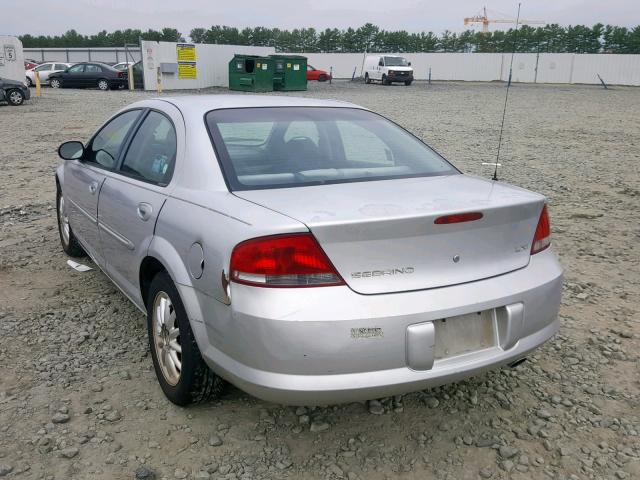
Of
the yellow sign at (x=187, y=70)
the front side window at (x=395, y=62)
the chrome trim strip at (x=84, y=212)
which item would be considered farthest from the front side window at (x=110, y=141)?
the front side window at (x=395, y=62)

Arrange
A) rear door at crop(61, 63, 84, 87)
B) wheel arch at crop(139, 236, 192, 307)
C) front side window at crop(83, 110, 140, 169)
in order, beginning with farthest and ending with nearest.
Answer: rear door at crop(61, 63, 84, 87) → front side window at crop(83, 110, 140, 169) → wheel arch at crop(139, 236, 192, 307)

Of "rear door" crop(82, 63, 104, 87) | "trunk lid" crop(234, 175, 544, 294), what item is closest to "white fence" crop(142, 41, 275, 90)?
"rear door" crop(82, 63, 104, 87)

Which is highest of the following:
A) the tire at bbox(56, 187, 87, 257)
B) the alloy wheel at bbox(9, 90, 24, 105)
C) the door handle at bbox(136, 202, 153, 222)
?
the door handle at bbox(136, 202, 153, 222)

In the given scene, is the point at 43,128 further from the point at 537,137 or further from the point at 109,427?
the point at 109,427

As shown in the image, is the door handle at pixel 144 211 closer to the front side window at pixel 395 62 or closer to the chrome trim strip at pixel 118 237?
the chrome trim strip at pixel 118 237

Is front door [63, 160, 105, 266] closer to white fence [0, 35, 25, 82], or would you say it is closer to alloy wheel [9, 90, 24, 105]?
alloy wheel [9, 90, 24, 105]

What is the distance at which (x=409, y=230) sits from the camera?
239 centimetres

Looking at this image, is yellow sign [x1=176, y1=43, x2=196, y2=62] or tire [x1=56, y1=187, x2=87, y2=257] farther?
yellow sign [x1=176, y1=43, x2=196, y2=62]

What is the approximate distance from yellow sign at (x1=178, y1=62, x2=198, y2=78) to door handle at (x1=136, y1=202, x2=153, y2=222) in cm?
3021

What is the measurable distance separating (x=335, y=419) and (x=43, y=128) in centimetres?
1416

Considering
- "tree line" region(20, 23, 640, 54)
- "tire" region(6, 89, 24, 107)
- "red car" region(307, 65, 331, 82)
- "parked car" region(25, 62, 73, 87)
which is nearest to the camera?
"tire" region(6, 89, 24, 107)

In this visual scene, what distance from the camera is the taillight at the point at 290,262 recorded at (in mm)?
2293

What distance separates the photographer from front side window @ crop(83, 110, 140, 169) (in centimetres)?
390

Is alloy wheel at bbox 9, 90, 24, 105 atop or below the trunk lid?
below
